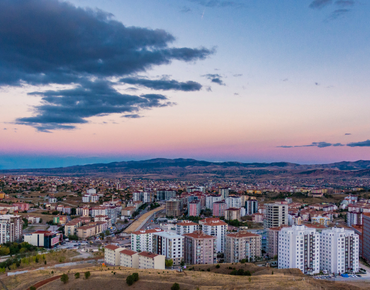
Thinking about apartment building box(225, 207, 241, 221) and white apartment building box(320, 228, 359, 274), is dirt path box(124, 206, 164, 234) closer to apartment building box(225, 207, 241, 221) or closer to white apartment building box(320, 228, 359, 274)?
apartment building box(225, 207, 241, 221)

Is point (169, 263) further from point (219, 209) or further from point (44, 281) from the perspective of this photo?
point (219, 209)

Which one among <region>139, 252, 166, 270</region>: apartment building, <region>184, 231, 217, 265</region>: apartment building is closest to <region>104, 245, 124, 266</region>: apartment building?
<region>139, 252, 166, 270</region>: apartment building

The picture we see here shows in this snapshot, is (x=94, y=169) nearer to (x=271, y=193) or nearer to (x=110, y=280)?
(x=271, y=193)

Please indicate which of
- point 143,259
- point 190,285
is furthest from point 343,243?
point 143,259

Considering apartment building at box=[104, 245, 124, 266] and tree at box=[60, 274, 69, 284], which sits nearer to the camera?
tree at box=[60, 274, 69, 284]

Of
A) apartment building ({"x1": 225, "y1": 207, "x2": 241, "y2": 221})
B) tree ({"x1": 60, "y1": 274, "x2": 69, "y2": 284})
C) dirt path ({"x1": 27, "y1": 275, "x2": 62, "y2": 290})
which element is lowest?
apartment building ({"x1": 225, "y1": 207, "x2": 241, "y2": 221})

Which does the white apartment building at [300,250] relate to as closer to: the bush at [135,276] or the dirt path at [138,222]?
the bush at [135,276]
